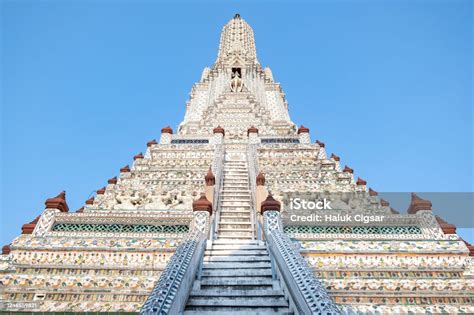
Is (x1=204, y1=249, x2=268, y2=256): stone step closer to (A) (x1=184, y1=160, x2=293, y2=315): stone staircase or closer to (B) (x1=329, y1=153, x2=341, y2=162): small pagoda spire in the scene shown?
(A) (x1=184, y1=160, x2=293, y2=315): stone staircase

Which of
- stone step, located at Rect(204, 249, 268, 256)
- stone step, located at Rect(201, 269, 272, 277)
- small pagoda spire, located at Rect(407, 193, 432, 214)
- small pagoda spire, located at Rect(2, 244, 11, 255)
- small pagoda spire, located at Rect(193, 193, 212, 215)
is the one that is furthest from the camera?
small pagoda spire, located at Rect(407, 193, 432, 214)

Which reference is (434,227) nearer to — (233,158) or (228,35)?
(233,158)

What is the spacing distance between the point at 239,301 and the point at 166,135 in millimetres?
10805

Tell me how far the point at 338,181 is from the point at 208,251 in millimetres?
5844

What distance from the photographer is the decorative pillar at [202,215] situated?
23.6 feet

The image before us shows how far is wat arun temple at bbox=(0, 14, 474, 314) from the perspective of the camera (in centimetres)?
525

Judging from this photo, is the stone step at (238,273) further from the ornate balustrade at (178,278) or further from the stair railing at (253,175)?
the stair railing at (253,175)

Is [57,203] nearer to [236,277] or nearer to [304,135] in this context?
[236,277]

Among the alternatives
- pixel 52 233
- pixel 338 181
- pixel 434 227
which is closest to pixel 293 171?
pixel 338 181

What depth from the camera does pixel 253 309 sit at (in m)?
5.14

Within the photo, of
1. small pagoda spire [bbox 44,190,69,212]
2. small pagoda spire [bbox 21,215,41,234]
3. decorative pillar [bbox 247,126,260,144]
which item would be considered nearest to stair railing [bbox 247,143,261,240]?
decorative pillar [bbox 247,126,260,144]

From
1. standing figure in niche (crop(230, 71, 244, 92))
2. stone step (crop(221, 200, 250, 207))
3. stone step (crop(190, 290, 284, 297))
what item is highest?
standing figure in niche (crop(230, 71, 244, 92))

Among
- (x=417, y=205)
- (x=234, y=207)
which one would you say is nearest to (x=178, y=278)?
(x=234, y=207)

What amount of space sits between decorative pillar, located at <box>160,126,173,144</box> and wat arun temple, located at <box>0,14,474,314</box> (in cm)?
411
